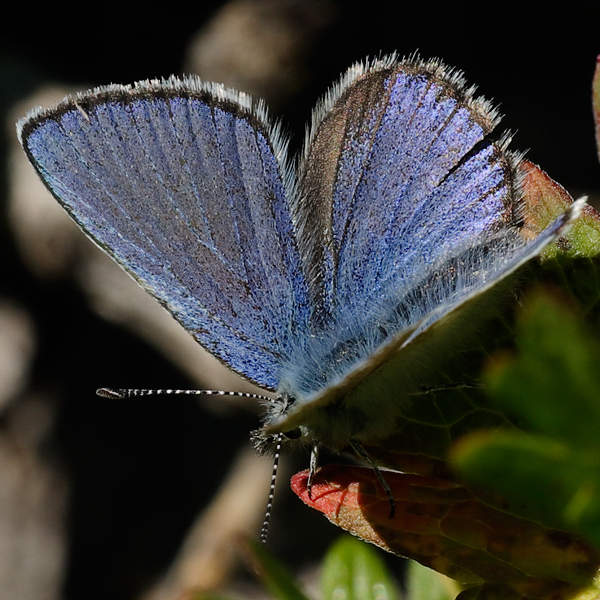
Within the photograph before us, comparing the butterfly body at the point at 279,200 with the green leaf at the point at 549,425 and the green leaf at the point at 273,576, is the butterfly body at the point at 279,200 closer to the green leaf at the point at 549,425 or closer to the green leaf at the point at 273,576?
the green leaf at the point at 273,576

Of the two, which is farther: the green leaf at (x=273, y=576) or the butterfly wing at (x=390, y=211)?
the butterfly wing at (x=390, y=211)

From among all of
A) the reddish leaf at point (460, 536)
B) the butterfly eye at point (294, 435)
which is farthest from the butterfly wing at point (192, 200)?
the reddish leaf at point (460, 536)

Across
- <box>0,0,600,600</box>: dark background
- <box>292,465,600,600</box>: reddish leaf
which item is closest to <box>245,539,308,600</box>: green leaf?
<box>292,465,600,600</box>: reddish leaf

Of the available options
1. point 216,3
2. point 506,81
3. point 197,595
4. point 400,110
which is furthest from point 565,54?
point 197,595

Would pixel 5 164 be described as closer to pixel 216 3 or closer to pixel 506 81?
pixel 216 3

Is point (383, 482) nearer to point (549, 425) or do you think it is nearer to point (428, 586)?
point (428, 586)

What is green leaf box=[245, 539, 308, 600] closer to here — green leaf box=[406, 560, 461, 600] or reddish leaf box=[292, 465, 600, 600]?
reddish leaf box=[292, 465, 600, 600]
